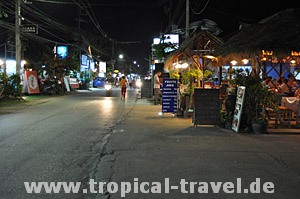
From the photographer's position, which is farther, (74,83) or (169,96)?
(74,83)

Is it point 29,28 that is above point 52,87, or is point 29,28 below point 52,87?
above

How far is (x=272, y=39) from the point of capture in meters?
10.8

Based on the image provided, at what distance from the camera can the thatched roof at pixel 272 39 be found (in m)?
10.5

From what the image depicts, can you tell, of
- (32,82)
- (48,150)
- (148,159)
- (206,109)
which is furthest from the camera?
(32,82)

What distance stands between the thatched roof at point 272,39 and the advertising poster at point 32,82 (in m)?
19.0

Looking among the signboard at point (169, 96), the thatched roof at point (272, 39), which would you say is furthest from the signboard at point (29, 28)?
the thatched roof at point (272, 39)

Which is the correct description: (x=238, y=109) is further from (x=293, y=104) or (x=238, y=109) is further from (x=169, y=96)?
(x=169, y=96)

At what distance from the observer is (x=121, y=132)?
10.2 meters

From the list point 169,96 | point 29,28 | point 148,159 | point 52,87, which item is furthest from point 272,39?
point 52,87

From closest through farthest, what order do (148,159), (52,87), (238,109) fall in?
(148,159)
(238,109)
(52,87)

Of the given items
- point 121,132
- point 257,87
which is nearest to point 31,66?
point 121,132

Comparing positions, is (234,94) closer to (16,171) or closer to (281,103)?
(281,103)

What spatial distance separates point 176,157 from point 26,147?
3.88 metres

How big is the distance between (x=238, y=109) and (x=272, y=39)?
2.76 meters
